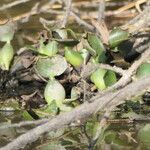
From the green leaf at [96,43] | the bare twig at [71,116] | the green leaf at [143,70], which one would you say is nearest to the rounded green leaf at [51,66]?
the green leaf at [96,43]

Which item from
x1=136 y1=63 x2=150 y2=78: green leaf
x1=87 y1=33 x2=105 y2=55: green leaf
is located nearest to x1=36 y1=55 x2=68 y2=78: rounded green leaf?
x1=87 y1=33 x2=105 y2=55: green leaf

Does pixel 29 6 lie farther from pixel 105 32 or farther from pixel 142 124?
pixel 142 124

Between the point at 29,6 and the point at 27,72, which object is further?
the point at 29,6

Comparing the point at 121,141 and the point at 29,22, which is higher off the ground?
the point at 29,22

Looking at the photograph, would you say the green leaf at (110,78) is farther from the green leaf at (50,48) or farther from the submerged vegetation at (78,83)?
the green leaf at (50,48)

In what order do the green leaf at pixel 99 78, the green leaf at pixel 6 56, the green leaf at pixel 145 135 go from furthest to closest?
the green leaf at pixel 6 56 → the green leaf at pixel 99 78 → the green leaf at pixel 145 135

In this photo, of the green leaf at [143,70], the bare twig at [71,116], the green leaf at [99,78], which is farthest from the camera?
the green leaf at [99,78]

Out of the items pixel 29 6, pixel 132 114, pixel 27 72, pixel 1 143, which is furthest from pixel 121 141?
pixel 29 6
